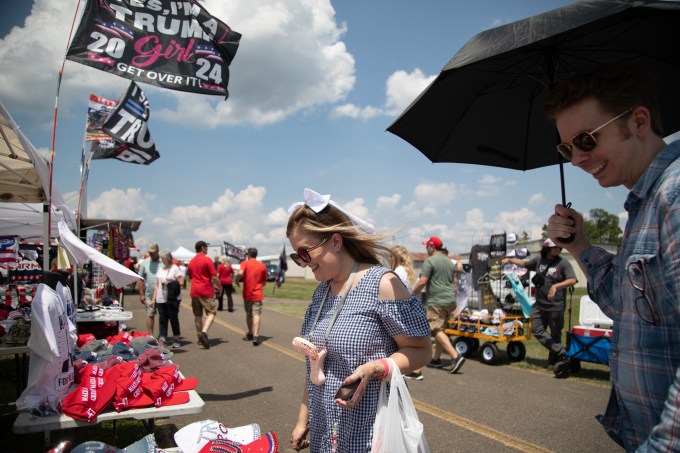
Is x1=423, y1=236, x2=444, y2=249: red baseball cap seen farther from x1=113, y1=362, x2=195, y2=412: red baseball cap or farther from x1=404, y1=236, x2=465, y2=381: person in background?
x1=113, y1=362, x2=195, y2=412: red baseball cap

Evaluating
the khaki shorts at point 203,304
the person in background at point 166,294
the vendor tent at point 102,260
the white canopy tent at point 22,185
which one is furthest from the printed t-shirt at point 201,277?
the vendor tent at point 102,260

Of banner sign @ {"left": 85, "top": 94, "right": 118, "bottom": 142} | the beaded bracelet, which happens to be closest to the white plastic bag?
the beaded bracelet

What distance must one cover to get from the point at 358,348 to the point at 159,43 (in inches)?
189

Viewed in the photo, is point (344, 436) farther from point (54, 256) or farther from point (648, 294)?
point (54, 256)

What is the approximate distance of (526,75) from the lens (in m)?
2.55

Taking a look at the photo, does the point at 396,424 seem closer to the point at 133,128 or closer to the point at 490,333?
the point at 490,333

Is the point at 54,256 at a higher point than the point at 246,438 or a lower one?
higher

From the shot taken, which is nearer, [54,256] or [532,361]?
[532,361]

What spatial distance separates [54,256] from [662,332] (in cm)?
1156

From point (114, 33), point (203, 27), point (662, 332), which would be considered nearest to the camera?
point (662, 332)

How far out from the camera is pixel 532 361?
8125mm

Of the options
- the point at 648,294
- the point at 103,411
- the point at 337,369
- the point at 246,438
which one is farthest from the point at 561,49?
the point at 103,411

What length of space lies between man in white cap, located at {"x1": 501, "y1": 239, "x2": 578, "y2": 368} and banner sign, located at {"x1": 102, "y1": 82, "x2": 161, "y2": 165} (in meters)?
7.90

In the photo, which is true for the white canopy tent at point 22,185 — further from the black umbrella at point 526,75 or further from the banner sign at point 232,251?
the banner sign at point 232,251
